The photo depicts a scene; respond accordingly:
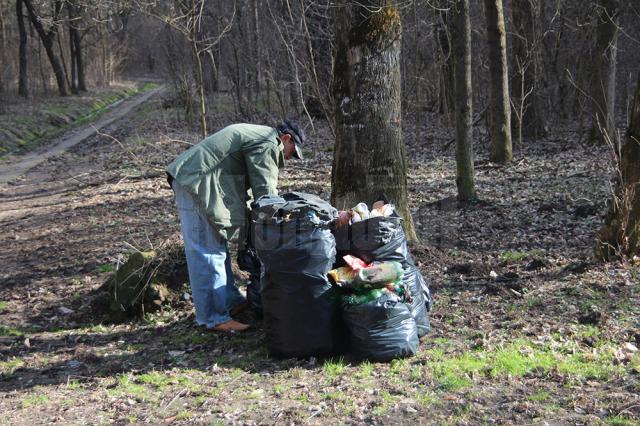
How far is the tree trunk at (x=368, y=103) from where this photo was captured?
6137 mm

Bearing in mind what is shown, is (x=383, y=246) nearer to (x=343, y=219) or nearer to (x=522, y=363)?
(x=343, y=219)

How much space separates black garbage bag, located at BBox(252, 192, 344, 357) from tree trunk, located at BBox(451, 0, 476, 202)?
4.79 meters

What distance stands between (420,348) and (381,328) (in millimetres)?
464

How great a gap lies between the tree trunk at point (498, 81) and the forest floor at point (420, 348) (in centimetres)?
223

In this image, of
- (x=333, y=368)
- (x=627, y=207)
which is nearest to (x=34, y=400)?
(x=333, y=368)

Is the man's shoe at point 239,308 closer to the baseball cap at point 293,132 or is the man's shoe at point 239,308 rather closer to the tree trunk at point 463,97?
the baseball cap at point 293,132

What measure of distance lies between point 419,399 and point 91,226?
6.72 meters

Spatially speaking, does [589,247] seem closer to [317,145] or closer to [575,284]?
[575,284]

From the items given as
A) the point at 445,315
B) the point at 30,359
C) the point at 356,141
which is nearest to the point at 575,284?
the point at 445,315

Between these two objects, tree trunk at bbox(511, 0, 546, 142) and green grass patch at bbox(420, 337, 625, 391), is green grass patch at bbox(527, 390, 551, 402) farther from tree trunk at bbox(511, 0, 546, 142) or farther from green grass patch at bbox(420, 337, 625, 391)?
tree trunk at bbox(511, 0, 546, 142)

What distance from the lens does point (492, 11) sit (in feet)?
35.3

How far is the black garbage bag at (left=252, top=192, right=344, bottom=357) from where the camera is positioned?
4.51 metres

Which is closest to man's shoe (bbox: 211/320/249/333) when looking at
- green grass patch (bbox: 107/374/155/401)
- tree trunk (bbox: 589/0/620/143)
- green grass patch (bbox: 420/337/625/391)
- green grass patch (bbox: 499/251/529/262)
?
green grass patch (bbox: 107/374/155/401)

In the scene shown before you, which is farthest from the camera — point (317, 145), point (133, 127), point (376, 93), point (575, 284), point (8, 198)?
point (133, 127)
